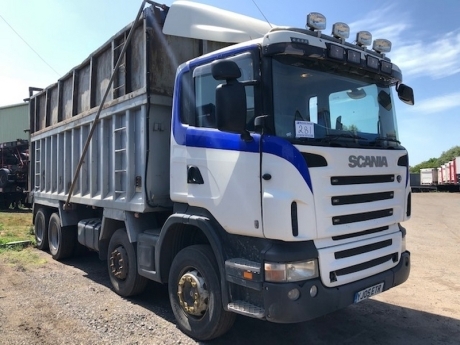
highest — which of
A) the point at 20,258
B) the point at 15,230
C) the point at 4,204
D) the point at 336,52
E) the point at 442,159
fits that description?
the point at 442,159

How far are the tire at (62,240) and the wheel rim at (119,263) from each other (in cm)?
255

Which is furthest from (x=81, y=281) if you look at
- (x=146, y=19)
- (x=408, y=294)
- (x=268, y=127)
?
(x=408, y=294)

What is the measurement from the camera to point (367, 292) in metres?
3.76

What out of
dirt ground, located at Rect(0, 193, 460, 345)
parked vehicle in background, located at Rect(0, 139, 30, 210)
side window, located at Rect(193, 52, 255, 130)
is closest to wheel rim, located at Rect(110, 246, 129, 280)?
dirt ground, located at Rect(0, 193, 460, 345)

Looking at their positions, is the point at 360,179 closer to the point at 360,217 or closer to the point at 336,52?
the point at 360,217

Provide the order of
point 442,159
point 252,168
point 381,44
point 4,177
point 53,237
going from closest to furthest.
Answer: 1. point 252,168
2. point 381,44
3. point 53,237
4. point 4,177
5. point 442,159

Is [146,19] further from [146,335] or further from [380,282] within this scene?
[380,282]

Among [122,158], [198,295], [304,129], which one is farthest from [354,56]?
[122,158]

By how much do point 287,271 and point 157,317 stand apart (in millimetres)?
2229

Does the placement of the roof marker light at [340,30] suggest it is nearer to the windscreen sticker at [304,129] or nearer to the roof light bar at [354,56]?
the roof light bar at [354,56]

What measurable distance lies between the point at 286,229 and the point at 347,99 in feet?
5.53

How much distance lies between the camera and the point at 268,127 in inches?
134

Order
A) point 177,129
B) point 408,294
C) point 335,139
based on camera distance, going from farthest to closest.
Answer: point 408,294 < point 177,129 < point 335,139

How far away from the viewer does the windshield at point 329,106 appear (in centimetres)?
350
